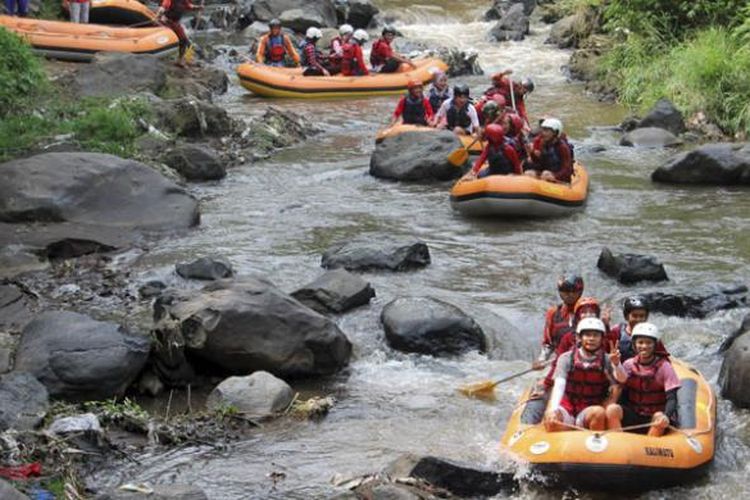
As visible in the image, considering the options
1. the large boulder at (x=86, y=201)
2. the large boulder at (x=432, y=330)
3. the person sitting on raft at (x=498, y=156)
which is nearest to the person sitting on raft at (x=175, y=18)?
the large boulder at (x=86, y=201)

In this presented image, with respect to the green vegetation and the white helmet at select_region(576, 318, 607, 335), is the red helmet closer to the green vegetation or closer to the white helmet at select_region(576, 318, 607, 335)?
the green vegetation

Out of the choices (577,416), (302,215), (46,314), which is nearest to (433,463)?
(577,416)

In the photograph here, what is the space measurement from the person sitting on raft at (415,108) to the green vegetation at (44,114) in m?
3.52

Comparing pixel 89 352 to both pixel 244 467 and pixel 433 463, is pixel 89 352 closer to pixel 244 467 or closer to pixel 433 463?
pixel 244 467

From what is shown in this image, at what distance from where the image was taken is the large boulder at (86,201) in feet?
38.5

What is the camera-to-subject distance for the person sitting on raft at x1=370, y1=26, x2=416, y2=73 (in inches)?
807

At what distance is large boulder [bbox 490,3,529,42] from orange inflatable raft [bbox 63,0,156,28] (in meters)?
7.48

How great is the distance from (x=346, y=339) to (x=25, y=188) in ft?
15.3

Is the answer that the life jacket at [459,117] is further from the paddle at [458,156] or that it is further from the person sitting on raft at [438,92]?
the paddle at [458,156]

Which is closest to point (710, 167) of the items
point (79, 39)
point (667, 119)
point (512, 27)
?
point (667, 119)

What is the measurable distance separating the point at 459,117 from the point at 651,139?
9.30ft

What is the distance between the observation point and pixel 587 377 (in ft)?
24.9

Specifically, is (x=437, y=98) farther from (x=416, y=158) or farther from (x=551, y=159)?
(x=551, y=159)

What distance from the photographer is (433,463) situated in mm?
6984
